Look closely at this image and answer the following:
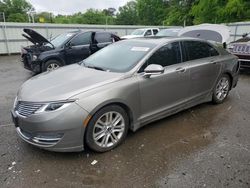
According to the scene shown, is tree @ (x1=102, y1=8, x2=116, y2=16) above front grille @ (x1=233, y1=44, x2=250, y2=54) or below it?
above

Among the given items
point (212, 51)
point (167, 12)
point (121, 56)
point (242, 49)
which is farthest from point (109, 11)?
point (121, 56)

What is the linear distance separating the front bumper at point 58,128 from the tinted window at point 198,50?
2.30 meters

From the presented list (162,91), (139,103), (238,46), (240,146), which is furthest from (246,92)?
(139,103)

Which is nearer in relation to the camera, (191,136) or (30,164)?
(30,164)

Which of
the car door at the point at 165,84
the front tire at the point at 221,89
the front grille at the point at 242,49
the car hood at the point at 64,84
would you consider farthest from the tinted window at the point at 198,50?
the front grille at the point at 242,49

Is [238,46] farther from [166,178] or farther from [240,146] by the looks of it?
[166,178]

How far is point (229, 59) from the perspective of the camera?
4559 millimetres

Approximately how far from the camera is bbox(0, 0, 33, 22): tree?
5134cm

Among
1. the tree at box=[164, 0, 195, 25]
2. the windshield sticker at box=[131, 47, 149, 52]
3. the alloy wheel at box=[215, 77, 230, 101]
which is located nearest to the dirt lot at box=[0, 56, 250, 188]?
the alloy wheel at box=[215, 77, 230, 101]

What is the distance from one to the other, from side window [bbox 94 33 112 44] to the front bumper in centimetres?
600

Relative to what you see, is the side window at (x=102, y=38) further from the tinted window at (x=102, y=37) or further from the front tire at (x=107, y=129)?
the front tire at (x=107, y=129)

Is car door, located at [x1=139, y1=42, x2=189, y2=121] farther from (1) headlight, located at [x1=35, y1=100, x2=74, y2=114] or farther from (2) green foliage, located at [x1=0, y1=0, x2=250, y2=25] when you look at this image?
(2) green foliage, located at [x1=0, y1=0, x2=250, y2=25]

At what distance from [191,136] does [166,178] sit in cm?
112

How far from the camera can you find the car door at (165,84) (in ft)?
10.4
